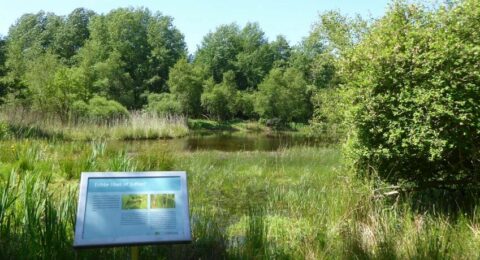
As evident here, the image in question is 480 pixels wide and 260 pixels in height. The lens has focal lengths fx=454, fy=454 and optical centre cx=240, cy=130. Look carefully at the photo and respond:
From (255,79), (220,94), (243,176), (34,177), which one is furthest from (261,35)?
(34,177)

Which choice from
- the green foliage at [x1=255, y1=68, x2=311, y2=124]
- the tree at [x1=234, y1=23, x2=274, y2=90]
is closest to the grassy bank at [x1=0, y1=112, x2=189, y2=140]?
the green foliage at [x1=255, y1=68, x2=311, y2=124]

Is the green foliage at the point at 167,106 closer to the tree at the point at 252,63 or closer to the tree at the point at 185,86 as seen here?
the tree at the point at 185,86

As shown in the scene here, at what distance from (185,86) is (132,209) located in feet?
131

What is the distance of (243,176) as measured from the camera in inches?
360

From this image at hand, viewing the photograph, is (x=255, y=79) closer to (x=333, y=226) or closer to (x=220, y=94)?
(x=220, y=94)

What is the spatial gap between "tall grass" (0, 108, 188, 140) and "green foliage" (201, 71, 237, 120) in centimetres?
1586

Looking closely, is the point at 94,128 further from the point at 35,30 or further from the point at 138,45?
the point at 35,30

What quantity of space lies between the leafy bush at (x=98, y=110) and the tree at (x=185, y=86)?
1399cm

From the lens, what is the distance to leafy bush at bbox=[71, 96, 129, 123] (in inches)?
968

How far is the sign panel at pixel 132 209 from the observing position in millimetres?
2912

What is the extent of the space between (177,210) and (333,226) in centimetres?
197

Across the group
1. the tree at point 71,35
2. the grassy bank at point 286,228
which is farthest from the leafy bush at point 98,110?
the tree at point 71,35

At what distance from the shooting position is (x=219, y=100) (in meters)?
44.3

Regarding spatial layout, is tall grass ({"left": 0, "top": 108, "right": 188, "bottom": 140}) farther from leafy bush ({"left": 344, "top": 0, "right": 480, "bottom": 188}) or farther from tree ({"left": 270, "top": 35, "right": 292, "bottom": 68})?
tree ({"left": 270, "top": 35, "right": 292, "bottom": 68})
